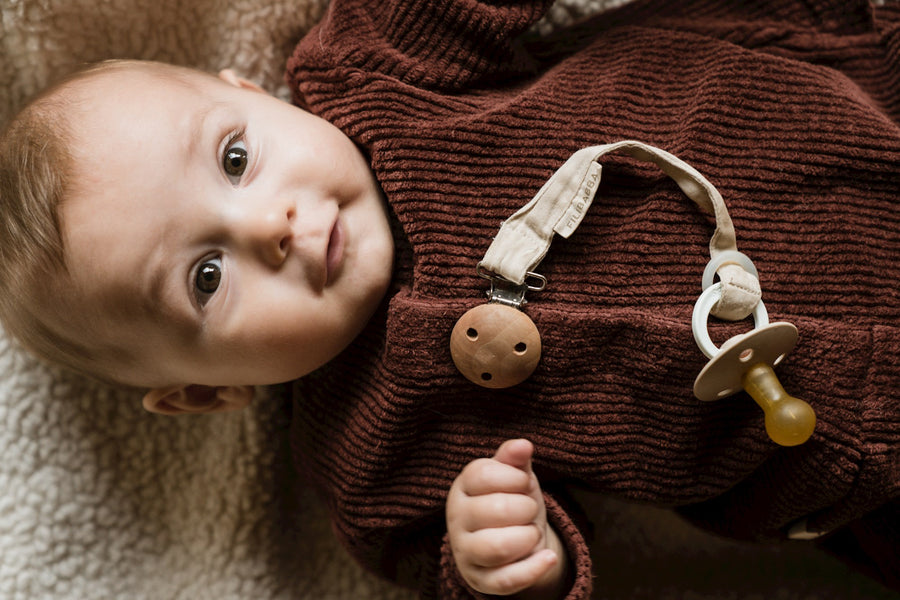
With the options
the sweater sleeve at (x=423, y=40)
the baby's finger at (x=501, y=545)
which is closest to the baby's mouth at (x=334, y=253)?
the sweater sleeve at (x=423, y=40)

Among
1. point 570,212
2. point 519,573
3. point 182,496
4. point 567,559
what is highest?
point 570,212

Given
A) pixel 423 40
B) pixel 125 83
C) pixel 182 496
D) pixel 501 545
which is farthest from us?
pixel 182 496

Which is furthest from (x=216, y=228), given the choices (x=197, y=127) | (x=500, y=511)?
(x=500, y=511)

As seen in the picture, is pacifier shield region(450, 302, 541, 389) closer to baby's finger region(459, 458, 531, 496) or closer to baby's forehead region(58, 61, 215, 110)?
baby's finger region(459, 458, 531, 496)

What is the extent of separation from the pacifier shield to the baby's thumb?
10 centimetres

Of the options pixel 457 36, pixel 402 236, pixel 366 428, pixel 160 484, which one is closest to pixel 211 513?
pixel 160 484

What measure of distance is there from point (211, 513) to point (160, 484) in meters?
0.09

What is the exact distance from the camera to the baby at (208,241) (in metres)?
0.89

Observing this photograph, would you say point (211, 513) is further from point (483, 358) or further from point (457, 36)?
point (457, 36)

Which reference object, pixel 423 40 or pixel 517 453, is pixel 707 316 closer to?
pixel 517 453

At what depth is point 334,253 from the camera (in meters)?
0.95

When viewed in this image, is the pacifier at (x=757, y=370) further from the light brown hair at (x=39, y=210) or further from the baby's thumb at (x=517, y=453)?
the light brown hair at (x=39, y=210)

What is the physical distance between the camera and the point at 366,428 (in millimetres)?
1033

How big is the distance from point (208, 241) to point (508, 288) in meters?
0.36
